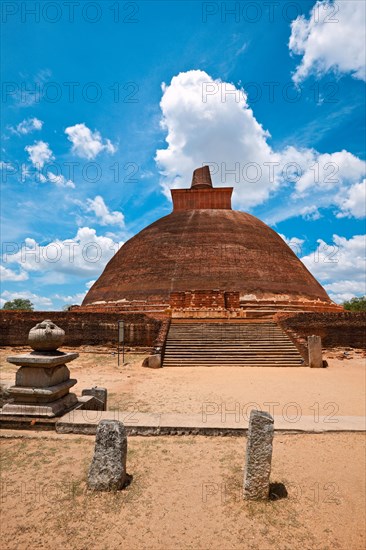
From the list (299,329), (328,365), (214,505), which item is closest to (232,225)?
(299,329)

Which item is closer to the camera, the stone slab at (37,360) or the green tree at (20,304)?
the stone slab at (37,360)

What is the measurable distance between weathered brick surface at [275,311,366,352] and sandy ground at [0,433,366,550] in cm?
1018

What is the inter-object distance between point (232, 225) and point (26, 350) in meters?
15.7

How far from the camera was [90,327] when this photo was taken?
13.3 metres

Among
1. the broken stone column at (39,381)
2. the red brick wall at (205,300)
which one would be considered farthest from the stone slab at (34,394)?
the red brick wall at (205,300)

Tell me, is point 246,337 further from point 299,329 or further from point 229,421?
point 229,421

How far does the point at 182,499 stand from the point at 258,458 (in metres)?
0.70

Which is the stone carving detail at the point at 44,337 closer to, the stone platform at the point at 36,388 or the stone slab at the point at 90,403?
the stone platform at the point at 36,388

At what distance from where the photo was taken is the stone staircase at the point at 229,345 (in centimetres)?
1059

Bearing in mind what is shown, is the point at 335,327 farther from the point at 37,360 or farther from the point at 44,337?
the point at 37,360

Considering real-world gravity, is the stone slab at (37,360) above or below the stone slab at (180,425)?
above

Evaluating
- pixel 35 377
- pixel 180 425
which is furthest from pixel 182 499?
pixel 35 377

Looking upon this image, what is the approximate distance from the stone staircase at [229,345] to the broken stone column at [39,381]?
257 inches

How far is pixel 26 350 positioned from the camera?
1328cm
